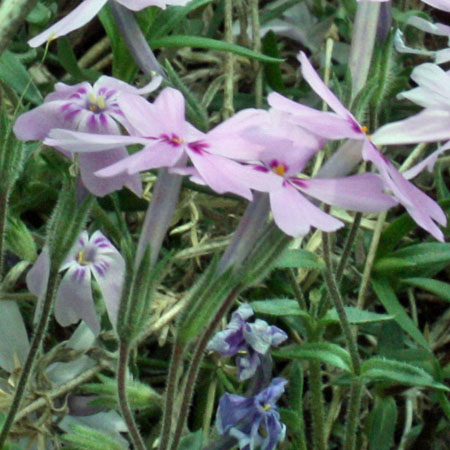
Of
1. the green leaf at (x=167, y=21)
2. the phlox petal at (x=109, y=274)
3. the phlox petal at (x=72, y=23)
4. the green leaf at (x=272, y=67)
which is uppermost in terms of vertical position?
the phlox petal at (x=72, y=23)

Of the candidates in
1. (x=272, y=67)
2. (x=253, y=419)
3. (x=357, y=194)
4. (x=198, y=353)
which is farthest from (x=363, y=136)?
(x=272, y=67)

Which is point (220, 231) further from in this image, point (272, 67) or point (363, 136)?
point (363, 136)

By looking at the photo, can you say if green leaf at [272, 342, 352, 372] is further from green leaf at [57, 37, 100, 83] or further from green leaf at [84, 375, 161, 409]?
green leaf at [57, 37, 100, 83]

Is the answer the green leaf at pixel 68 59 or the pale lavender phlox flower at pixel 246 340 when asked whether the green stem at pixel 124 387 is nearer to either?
the pale lavender phlox flower at pixel 246 340

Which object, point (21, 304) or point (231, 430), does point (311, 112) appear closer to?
point (231, 430)

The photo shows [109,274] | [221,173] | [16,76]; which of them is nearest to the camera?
[221,173]

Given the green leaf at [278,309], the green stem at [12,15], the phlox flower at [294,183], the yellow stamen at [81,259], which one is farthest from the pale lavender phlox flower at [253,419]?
the green stem at [12,15]
